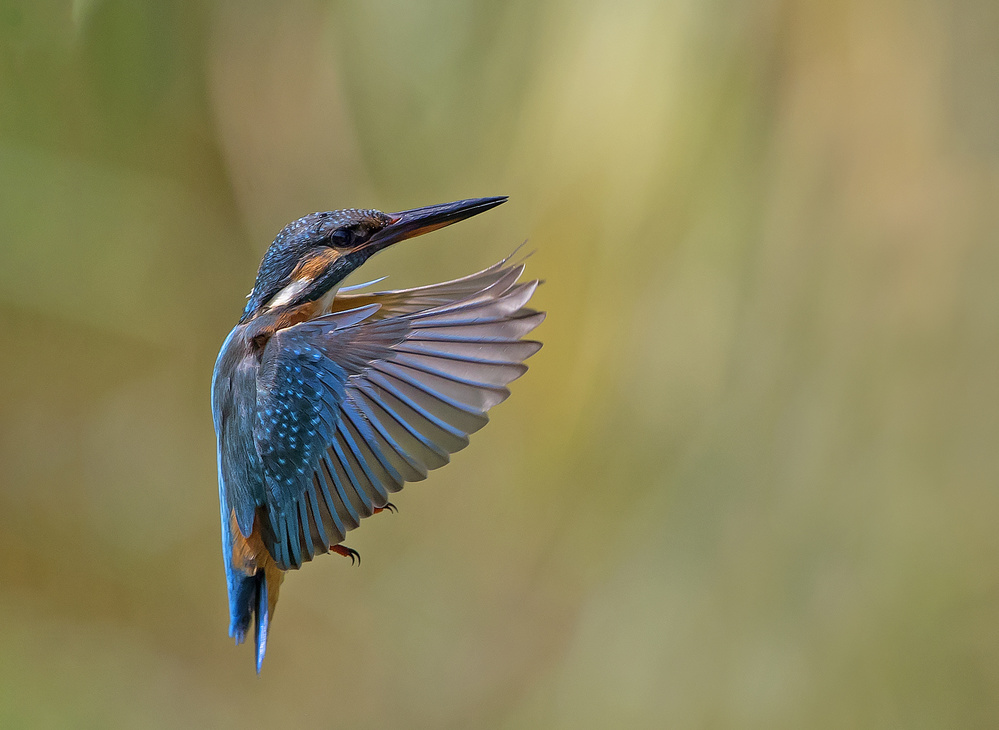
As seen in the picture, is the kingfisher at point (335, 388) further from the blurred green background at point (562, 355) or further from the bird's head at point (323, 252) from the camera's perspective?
the blurred green background at point (562, 355)

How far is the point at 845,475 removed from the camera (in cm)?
138

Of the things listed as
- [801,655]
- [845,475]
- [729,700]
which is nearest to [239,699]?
[729,700]

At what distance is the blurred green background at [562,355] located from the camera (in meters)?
1.31

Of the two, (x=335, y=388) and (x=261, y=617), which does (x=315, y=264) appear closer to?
(x=335, y=388)

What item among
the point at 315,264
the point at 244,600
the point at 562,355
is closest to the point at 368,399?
the point at 315,264

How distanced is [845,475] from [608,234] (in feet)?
1.72

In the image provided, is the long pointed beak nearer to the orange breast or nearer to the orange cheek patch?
the orange cheek patch

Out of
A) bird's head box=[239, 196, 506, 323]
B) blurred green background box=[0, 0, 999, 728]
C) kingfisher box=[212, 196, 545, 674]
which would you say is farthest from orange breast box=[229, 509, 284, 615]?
blurred green background box=[0, 0, 999, 728]

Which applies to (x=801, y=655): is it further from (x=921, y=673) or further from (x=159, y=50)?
(x=159, y=50)

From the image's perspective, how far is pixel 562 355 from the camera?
1.51 metres

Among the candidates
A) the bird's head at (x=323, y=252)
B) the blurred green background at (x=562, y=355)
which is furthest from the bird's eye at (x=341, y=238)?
the blurred green background at (x=562, y=355)

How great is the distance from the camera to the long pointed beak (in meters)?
0.59

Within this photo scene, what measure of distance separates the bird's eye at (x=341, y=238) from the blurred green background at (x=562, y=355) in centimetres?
81

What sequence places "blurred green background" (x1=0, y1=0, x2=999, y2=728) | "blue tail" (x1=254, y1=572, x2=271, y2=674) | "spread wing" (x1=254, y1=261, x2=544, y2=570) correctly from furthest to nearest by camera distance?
"blurred green background" (x1=0, y1=0, x2=999, y2=728)
"blue tail" (x1=254, y1=572, x2=271, y2=674)
"spread wing" (x1=254, y1=261, x2=544, y2=570)
